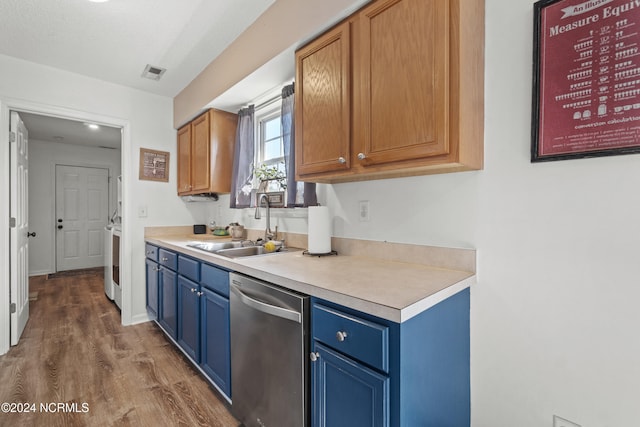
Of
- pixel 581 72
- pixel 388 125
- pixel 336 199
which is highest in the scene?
pixel 581 72

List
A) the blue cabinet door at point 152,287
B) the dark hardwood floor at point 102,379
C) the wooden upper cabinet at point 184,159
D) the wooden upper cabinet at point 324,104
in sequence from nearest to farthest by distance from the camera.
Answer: the wooden upper cabinet at point 324,104
the dark hardwood floor at point 102,379
the blue cabinet door at point 152,287
the wooden upper cabinet at point 184,159

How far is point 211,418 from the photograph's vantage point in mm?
1689

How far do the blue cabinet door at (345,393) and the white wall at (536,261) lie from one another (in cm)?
64

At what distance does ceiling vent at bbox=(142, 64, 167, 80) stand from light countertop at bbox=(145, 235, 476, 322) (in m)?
1.87

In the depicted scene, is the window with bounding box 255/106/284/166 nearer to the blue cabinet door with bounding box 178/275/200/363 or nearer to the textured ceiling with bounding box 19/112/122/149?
the blue cabinet door with bounding box 178/275/200/363

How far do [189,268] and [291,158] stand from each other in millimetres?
1053

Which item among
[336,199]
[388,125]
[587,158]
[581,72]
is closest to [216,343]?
[336,199]

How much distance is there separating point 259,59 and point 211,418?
7.13 feet

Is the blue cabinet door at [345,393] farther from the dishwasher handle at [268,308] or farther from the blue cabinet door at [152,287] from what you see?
the blue cabinet door at [152,287]

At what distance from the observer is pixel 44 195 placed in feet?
17.5

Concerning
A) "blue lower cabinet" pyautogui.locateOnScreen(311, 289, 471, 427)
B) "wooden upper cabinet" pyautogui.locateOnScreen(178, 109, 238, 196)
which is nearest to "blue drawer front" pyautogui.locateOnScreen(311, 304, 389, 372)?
"blue lower cabinet" pyautogui.locateOnScreen(311, 289, 471, 427)

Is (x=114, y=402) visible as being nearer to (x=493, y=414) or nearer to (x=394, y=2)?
(x=493, y=414)

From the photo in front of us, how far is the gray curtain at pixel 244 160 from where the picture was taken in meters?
2.66

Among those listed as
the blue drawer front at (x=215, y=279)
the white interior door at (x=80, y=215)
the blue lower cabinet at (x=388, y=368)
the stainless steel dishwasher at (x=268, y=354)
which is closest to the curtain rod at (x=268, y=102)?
the blue drawer front at (x=215, y=279)
